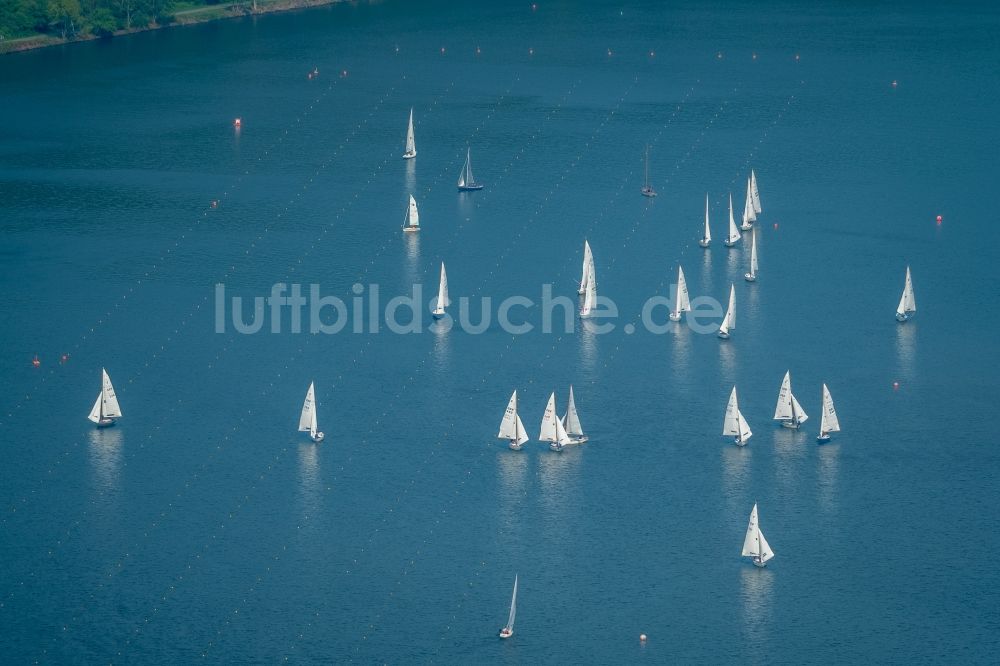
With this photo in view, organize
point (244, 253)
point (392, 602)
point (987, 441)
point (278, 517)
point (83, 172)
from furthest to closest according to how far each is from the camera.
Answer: point (83, 172) < point (244, 253) < point (987, 441) < point (278, 517) < point (392, 602)

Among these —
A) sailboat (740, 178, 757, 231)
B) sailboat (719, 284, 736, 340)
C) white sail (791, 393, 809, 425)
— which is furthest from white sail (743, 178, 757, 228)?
white sail (791, 393, 809, 425)

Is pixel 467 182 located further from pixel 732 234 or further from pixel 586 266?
pixel 586 266

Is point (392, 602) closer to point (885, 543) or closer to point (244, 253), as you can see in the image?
point (885, 543)

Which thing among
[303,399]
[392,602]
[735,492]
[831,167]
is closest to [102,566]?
[392,602]

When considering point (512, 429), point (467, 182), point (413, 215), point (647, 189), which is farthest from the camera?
point (467, 182)

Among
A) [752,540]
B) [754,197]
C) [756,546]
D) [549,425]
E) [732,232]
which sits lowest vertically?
[756,546]

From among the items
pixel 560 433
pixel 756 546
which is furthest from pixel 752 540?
pixel 560 433

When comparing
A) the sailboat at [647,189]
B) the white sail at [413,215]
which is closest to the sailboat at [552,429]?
the white sail at [413,215]
